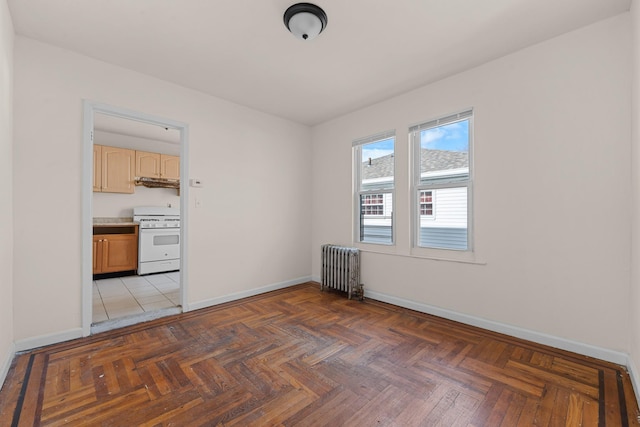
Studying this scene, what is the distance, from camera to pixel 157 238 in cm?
502

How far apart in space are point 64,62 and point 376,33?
108 inches

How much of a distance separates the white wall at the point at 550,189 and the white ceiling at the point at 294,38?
25cm

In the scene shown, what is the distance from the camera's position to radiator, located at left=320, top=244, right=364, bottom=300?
12.1ft

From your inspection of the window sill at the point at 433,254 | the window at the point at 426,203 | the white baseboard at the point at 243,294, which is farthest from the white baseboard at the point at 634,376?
the white baseboard at the point at 243,294

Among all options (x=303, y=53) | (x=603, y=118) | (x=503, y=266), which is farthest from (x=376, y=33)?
(x=503, y=266)

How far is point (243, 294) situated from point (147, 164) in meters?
3.39

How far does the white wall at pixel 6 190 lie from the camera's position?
1.87 metres

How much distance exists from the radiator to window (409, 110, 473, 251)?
Answer: 0.89 metres

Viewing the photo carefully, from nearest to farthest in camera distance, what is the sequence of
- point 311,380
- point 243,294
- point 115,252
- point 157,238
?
point 311,380
point 243,294
point 115,252
point 157,238

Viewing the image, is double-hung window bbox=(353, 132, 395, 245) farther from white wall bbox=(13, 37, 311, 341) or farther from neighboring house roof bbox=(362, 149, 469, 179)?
white wall bbox=(13, 37, 311, 341)

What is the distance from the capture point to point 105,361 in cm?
210

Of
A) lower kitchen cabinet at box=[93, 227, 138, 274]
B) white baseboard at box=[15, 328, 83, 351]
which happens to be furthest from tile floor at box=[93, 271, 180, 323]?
white baseboard at box=[15, 328, 83, 351]

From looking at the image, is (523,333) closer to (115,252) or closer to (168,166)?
(115,252)

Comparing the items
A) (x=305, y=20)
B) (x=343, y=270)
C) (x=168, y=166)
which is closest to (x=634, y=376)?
(x=343, y=270)
